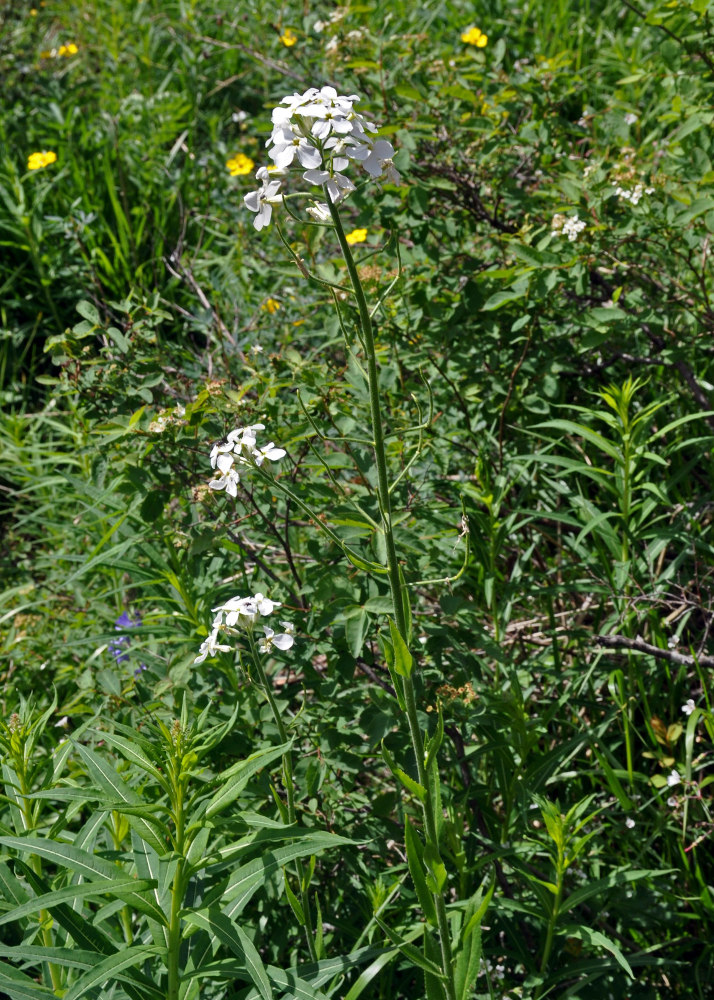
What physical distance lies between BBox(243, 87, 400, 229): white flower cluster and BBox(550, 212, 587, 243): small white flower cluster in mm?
1273

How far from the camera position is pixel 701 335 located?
2408 mm

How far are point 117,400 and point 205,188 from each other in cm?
270

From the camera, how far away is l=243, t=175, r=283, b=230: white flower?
1.24 meters

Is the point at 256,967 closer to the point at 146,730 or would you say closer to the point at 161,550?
the point at 146,730

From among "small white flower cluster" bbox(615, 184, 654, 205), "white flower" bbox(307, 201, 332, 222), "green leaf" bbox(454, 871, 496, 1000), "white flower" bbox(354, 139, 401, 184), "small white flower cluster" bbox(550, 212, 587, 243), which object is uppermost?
"white flower" bbox(354, 139, 401, 184)

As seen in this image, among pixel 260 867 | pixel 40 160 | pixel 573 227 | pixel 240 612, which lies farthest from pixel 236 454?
pixel 40 160

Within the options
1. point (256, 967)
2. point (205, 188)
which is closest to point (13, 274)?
point (205, 188)

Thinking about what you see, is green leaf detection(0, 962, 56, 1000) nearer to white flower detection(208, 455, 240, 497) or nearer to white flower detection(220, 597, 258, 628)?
white flower detection(220, 597, 258, 628)

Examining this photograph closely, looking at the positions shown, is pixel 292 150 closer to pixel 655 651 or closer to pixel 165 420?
pixel 165 420

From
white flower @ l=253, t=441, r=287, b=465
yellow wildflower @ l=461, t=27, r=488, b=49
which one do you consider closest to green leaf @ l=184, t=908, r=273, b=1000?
white flower @ l=253, t=441, r=287, b=465

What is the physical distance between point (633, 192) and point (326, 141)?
1522 millimetres

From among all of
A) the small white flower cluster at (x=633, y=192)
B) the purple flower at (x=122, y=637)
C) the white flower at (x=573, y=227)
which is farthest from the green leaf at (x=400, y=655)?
the small white flower cluster at (x=633, y=192)

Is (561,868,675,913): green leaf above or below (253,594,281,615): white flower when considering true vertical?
below

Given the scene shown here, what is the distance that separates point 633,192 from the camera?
242cm
